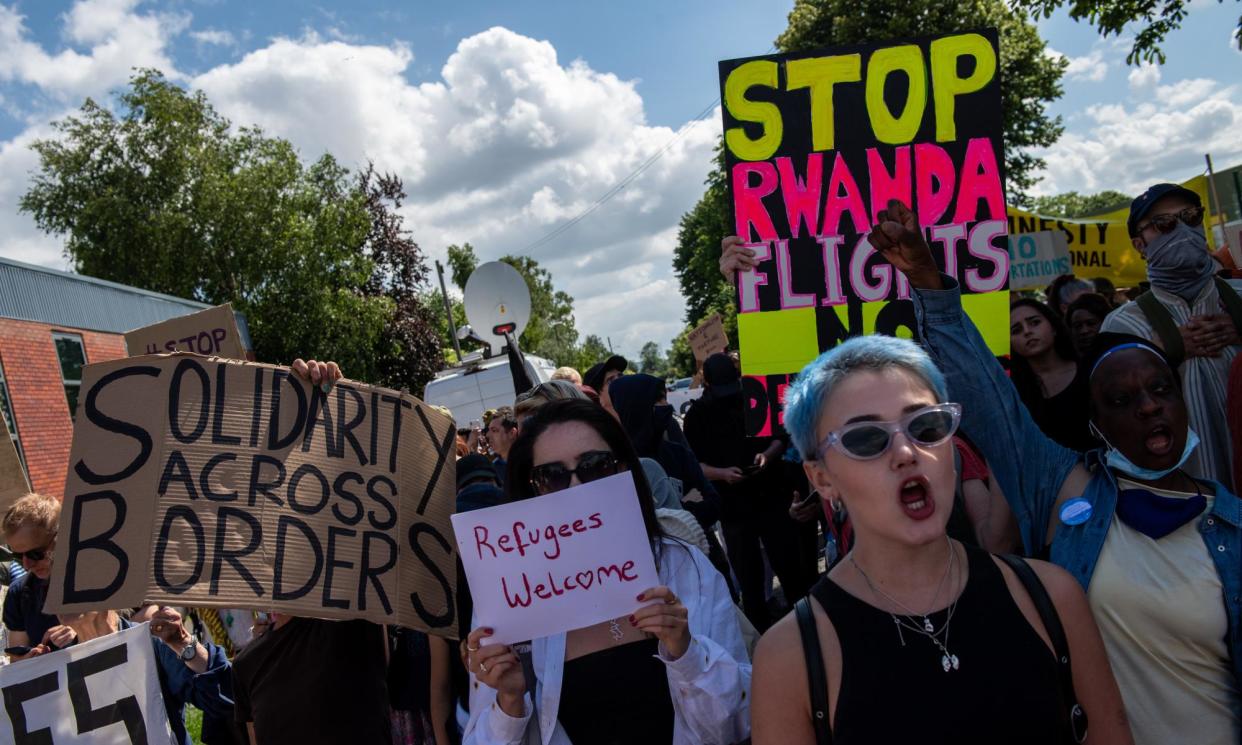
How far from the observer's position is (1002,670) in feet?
5.68

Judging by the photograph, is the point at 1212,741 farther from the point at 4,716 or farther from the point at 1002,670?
the point at 4,716

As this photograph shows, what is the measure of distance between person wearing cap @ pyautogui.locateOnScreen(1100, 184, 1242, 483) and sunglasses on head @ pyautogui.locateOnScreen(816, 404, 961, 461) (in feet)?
6.40

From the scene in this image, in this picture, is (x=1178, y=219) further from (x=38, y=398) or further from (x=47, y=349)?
(x=47, y=349)

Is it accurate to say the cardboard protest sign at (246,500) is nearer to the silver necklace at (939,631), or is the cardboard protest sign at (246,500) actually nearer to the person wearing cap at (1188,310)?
the silver necklace at (939,631)

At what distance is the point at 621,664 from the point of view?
2281 millimetres

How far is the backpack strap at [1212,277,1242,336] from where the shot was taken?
3355mm

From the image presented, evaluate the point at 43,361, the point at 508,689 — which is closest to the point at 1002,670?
the point at 508,689

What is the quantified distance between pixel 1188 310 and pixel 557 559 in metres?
2.79

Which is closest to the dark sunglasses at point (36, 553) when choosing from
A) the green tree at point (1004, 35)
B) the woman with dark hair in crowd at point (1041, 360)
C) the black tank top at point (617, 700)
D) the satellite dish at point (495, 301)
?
the black tank top at point (617, 700)

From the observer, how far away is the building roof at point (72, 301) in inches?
597

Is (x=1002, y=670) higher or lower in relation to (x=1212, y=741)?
higher

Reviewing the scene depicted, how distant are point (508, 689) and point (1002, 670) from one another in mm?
1105

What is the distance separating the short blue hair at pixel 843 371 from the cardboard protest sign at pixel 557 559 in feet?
1.49

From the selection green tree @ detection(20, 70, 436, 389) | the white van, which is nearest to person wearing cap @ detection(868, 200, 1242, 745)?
the white van
